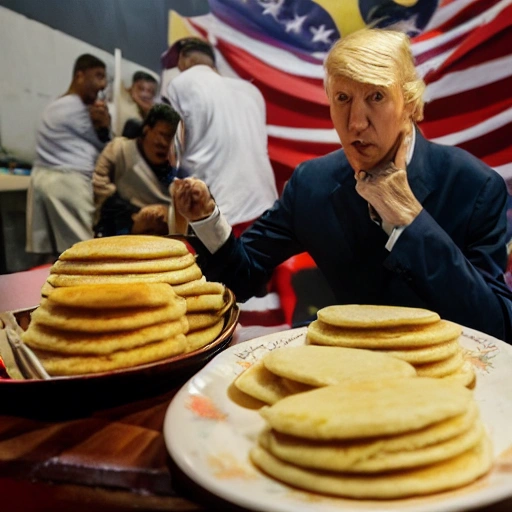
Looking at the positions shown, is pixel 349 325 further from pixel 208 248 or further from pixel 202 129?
pixel 202 129

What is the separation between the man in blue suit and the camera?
5.59 feet

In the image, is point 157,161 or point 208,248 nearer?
point 208,248

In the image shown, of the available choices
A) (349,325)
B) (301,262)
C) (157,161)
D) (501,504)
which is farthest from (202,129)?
(501,504)

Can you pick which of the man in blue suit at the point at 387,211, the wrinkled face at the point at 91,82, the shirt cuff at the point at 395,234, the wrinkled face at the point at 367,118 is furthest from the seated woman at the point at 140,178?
the shirt cuff at the point at 395,234

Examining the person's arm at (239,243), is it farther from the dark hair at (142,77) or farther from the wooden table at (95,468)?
the wooden table at (95,468)

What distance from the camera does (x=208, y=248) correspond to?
222 centimetres

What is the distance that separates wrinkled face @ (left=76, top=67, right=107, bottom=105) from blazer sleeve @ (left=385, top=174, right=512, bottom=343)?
2215mm

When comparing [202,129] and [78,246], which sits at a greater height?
[202,129]

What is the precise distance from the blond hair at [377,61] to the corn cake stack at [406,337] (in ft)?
3.39

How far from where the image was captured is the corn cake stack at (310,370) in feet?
2.64

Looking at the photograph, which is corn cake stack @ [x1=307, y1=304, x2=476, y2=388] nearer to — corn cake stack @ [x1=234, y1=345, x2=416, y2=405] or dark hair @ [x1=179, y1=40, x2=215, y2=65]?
corn cake stack @ [x1=234, y1=345, x2=416, y2=405]

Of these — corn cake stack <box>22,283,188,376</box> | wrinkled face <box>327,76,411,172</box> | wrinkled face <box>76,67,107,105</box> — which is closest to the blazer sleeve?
wrinkled face <box>327,76,411,172</box>

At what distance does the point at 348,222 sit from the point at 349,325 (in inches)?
46.7

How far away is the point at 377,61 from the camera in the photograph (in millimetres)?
1785
